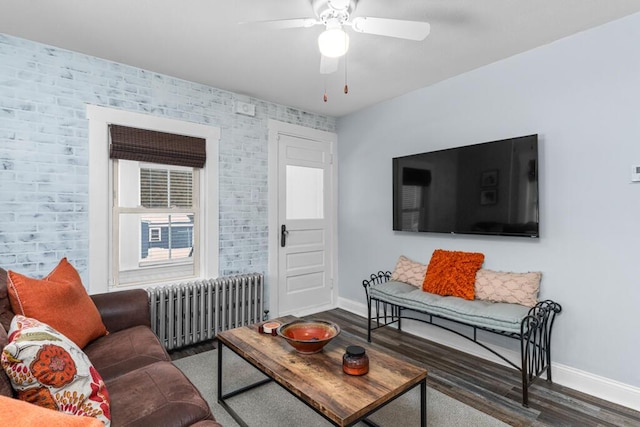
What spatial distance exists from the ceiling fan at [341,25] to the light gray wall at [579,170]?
137 cm

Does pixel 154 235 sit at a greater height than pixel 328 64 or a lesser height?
lesser

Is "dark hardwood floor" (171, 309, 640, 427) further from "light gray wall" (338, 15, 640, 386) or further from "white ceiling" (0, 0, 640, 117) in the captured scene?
"white ceiling" (0, 0, 640, 117)

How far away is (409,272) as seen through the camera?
11.1 feet

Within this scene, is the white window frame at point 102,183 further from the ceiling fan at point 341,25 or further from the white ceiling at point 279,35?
the ceiling fan at point 341,25

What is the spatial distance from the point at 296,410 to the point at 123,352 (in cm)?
111

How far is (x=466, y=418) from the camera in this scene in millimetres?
2055

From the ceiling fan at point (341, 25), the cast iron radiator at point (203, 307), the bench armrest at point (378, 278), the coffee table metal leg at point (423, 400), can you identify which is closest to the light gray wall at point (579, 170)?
the bench armrest at point (378, 278)

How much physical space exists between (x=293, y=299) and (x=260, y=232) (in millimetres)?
972

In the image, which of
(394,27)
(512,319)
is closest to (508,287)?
(512,319)

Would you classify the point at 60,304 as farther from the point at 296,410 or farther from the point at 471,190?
the point at 471,190

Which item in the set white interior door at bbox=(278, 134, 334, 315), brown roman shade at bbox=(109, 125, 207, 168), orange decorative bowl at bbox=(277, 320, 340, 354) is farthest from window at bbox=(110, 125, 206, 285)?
orange decorative bowl at bbox=(277, 320, 340, 354)

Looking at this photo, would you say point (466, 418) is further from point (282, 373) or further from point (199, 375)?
point (199, 375)

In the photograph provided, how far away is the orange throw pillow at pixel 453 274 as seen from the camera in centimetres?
284

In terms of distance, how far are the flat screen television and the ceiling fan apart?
136 centimetres
